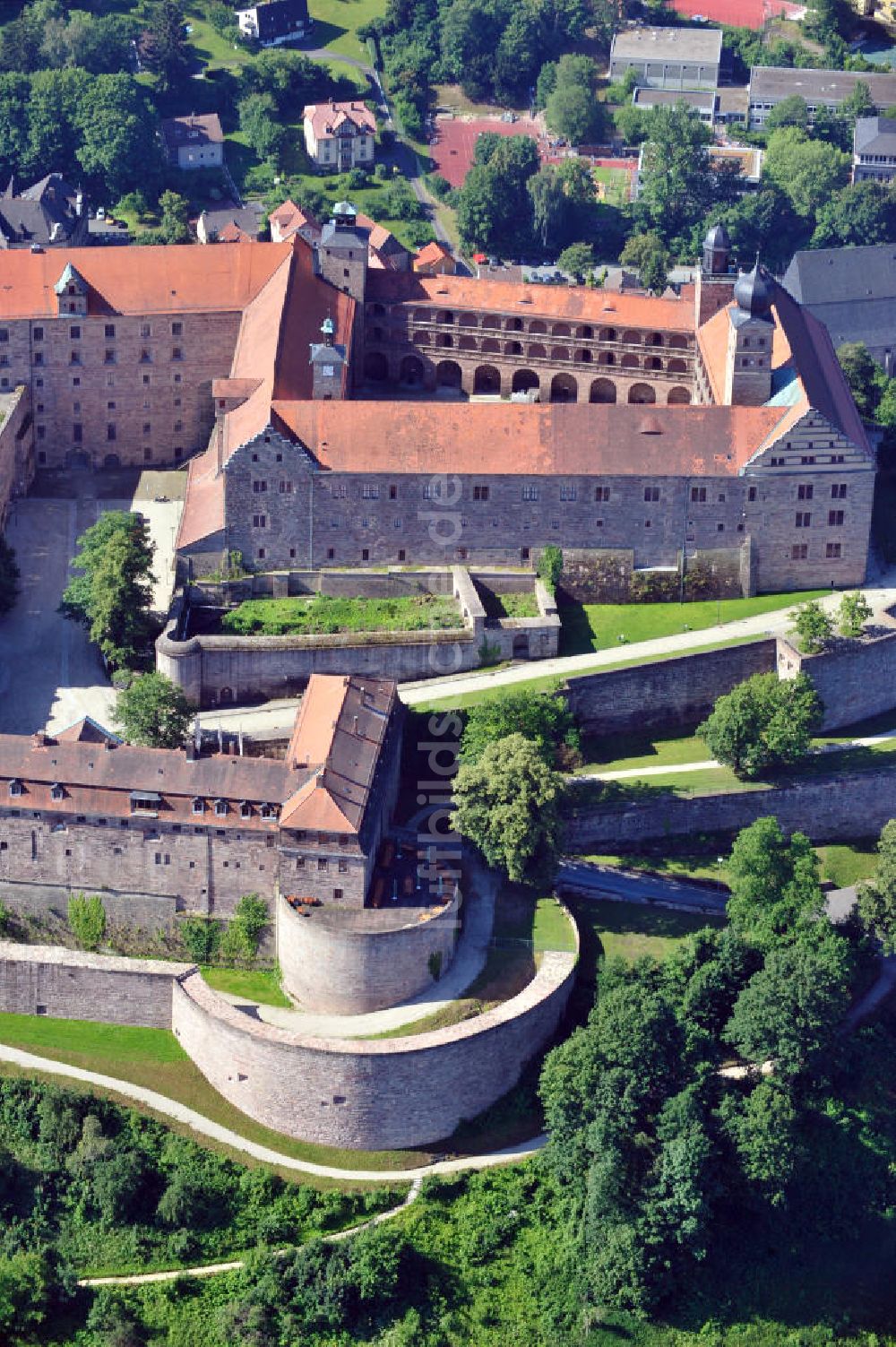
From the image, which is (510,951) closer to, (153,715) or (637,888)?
(637,888)

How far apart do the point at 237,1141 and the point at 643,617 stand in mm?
38196

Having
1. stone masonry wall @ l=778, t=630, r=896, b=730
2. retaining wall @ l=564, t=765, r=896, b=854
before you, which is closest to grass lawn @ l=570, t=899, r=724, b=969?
retaining wall @ l=564, t=765, r=896, b=854

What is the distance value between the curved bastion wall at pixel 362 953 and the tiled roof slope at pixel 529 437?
93.5ft

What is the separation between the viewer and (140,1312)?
114 meters

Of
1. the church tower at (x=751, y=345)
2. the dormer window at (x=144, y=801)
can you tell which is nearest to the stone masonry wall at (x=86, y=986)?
the dormer window at (x=144, y=801)

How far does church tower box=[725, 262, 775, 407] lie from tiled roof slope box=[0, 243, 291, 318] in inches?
1160

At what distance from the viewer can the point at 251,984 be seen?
12231 cm

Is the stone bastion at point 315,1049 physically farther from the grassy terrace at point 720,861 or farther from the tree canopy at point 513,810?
the grassy terrace at point 720,861

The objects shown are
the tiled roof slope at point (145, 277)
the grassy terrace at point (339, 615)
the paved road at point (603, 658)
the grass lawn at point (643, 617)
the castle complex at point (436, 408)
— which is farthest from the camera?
the tiled roof slope at point (145, 277)

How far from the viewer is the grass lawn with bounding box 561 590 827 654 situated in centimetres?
13888

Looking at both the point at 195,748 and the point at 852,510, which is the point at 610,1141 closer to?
the point at 195,748

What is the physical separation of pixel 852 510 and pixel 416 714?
92.7ft

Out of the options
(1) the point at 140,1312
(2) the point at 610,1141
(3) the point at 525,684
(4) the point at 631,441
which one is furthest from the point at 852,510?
(1) the point at 140,1312

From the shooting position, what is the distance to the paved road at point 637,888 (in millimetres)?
128875
